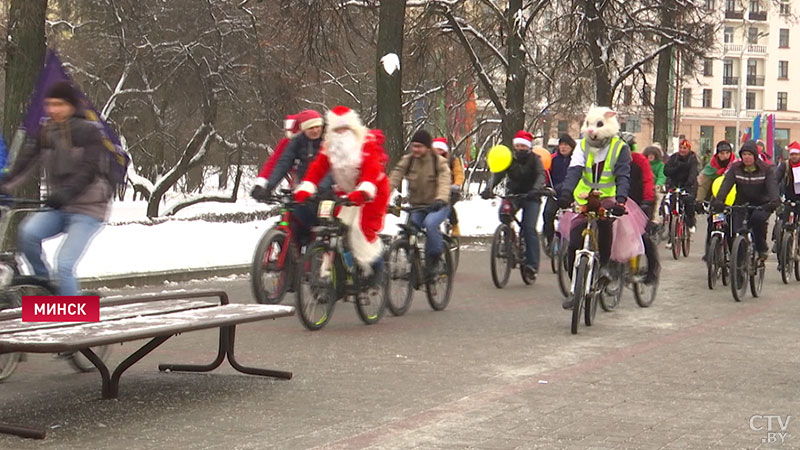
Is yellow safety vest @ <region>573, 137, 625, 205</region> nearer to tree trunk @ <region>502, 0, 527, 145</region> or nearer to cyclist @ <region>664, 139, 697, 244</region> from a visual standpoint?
cyclist @ <region>664, 139, 697, 244</region>

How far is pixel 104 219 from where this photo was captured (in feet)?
29.2

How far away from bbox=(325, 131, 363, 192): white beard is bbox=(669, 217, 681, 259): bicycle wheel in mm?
10585

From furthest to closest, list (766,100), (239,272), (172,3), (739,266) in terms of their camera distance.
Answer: (766,100) → (172,3) → (239,272) → (739,266)

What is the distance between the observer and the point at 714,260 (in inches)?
627

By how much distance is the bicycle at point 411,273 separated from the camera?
42.0 ft

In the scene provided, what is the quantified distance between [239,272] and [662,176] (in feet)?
29.7

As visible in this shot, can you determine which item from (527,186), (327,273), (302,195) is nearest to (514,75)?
(527,186)

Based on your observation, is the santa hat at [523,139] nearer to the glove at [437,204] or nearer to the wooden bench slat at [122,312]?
the glove at [437,204]

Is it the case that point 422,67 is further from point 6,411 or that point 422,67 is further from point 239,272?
point 6,411

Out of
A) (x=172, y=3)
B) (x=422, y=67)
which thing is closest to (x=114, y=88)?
(x=172, y=3)

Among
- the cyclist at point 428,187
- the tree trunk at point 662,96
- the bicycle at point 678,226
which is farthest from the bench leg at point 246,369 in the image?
the tree trunk at point 662,96

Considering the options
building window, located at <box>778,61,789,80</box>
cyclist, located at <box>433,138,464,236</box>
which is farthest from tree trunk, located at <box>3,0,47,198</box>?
building window, located at <box>778,61,789,80</box>

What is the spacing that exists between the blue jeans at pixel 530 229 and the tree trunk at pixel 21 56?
717cm

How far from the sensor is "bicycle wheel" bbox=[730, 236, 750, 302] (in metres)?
14.7
